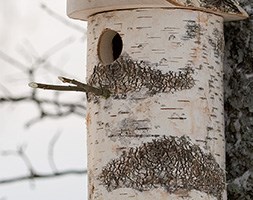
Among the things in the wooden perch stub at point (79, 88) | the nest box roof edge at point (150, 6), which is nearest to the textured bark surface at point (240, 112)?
the nest box roof edge at point (150, 6)

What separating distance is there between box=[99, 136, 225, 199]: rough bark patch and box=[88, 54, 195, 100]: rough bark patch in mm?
113

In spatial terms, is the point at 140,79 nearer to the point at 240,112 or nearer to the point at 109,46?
the point at 109,46

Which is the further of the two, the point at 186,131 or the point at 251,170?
the point at 251,170

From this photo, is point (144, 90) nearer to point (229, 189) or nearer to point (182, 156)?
point (182, 156)

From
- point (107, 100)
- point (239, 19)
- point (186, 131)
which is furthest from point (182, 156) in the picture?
point (239, 19)

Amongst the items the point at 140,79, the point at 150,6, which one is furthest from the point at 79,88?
the point at 150,6

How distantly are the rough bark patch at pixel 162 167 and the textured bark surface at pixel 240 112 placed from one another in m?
0.17

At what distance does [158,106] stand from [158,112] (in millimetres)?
13

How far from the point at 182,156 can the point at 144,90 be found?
17cm

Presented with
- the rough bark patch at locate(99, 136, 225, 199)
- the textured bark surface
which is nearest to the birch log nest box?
the rough bark patch at locate(99, 136, 225, 199)

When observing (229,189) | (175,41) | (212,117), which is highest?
(175,41)

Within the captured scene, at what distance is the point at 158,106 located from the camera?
2.34m

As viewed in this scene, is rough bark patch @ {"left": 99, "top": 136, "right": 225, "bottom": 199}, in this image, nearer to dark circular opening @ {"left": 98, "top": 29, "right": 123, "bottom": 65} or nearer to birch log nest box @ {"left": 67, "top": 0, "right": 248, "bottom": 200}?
birch log nest box @ {"left": 67, "top": 0, "right": 248, "bottom": 200}

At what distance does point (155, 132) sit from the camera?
92.0 inches
